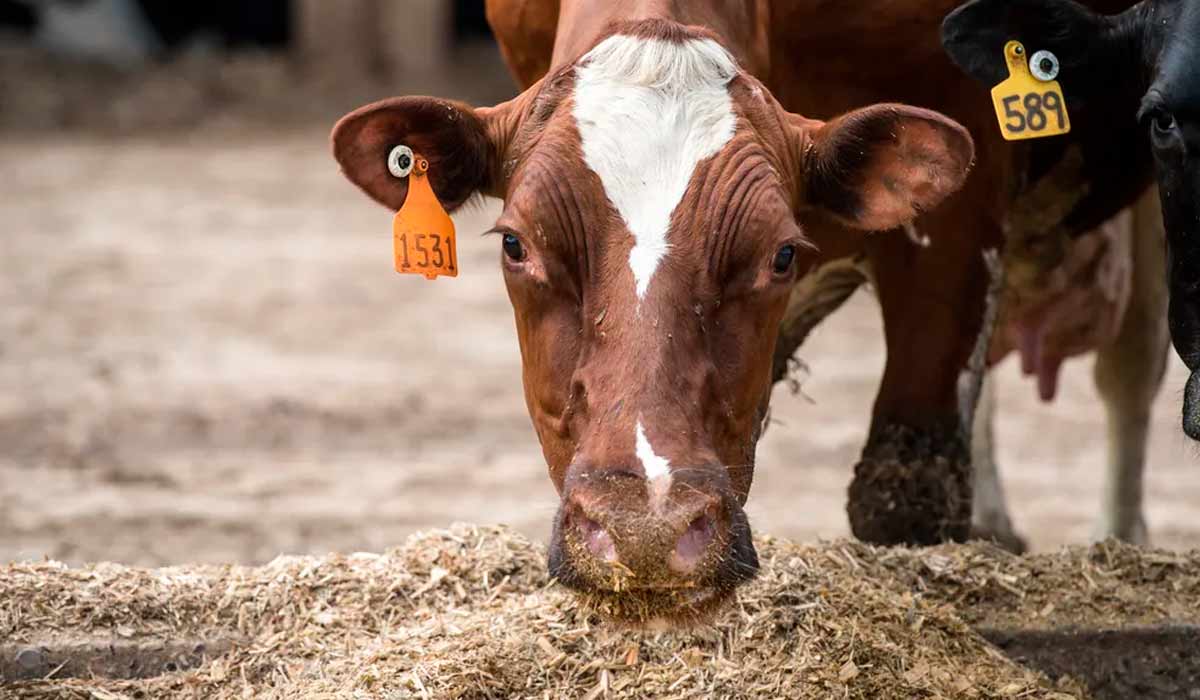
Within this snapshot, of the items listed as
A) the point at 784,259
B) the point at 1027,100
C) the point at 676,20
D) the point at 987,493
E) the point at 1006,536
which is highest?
the point at 676,20

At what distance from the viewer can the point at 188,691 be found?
13.4ft

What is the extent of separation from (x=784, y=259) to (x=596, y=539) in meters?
0.75

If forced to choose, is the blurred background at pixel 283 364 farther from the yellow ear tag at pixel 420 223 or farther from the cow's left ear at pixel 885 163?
the cow's left ear at pixel 885 163

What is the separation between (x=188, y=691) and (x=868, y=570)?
5.51ft

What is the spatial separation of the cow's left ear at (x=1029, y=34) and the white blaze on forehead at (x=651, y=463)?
1740mm

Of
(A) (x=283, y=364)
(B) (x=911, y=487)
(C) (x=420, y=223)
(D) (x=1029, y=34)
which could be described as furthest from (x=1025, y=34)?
(A) (x=283, y=364)

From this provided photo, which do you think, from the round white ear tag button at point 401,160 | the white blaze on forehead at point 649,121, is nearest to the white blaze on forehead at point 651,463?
the white blaze on forehead at point 649,121

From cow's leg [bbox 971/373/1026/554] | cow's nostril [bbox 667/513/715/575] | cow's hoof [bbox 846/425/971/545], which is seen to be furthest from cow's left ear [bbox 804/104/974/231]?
cow's leg [bbox 971/373/1026/554]

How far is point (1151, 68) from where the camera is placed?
4.50m

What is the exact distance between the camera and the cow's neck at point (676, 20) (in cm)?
415

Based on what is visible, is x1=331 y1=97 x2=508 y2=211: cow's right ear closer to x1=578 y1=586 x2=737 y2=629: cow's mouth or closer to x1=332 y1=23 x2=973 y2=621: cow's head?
x1=332 y1=23 x2=973 y2=621: cow's head

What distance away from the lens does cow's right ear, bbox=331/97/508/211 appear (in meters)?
3.98

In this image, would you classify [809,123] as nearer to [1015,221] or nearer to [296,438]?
[1015,221]

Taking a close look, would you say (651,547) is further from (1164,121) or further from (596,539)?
(1164,121)
